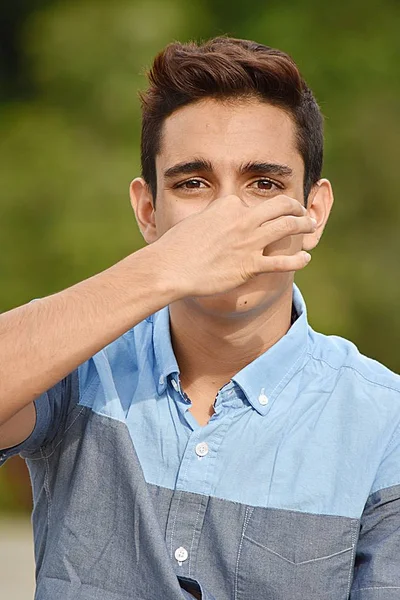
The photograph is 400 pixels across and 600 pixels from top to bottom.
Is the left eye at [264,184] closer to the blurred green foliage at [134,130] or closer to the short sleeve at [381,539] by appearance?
the short sleeve at [381,539]

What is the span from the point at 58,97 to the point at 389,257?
3180mm

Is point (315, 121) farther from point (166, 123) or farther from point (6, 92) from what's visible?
point (6, 92)

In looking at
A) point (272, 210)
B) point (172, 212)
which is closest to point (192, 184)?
point (172, 212)

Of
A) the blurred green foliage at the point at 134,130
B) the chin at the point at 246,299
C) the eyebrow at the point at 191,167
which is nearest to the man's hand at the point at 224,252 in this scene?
the chin at the point at 246,299

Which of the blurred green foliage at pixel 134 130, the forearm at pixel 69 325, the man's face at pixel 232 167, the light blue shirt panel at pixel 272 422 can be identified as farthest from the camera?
the blurred green foliage at pixel 134 130

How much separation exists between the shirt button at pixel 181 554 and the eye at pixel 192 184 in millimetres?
938

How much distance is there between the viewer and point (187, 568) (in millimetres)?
2441

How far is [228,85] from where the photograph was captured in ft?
8.91

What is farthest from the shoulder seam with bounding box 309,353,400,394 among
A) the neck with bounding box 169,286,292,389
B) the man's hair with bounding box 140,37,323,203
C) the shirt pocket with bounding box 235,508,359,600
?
the man's hair with bounding box 140,37,323,203

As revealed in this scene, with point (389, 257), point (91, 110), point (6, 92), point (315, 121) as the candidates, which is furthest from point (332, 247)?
point (315, 121)

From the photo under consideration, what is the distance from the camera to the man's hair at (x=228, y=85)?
9.07ft

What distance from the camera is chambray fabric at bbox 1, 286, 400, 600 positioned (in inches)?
95.3

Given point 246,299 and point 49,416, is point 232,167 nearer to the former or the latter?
point 246,299

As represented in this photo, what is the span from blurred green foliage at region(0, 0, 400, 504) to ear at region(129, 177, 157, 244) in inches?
180
